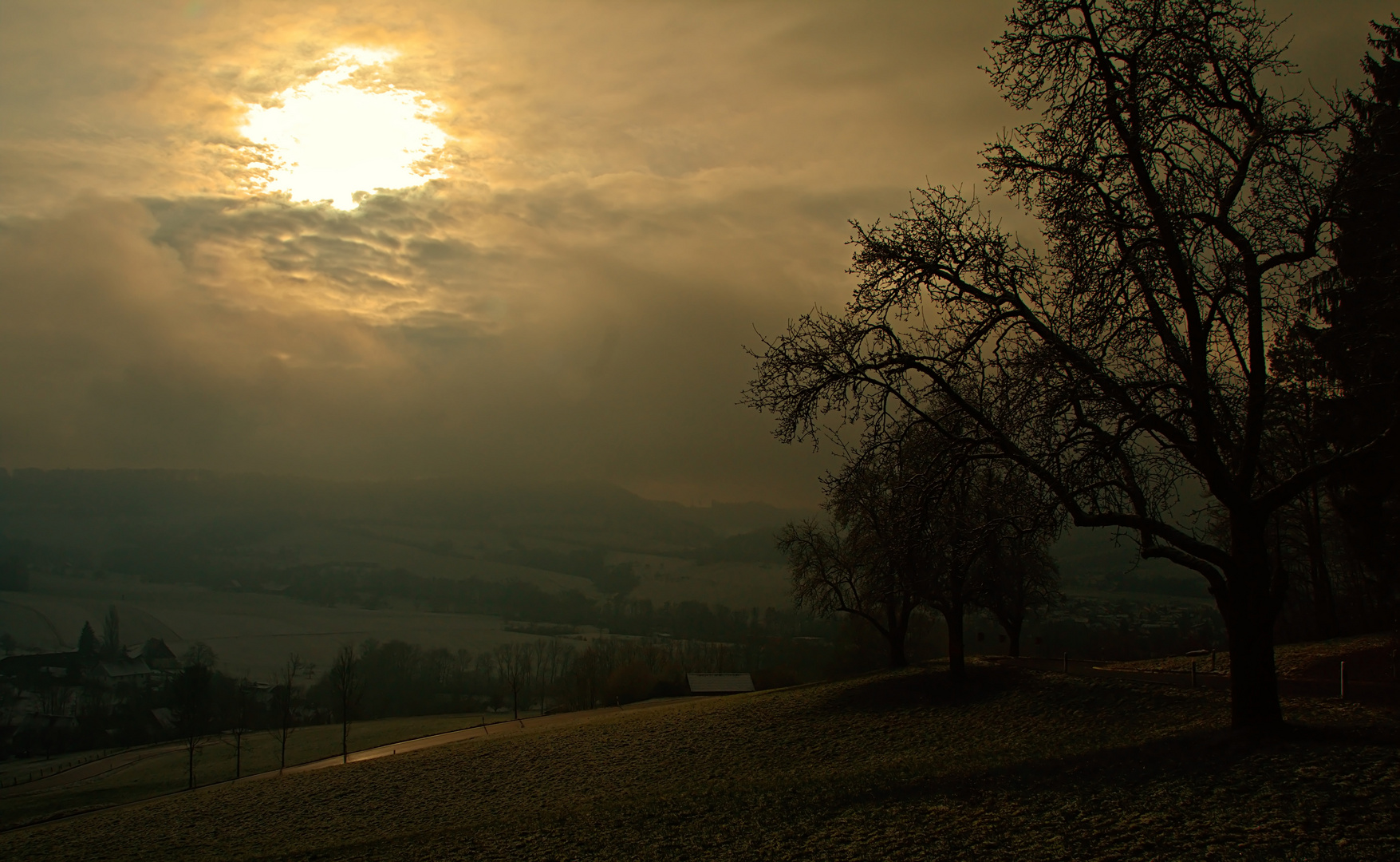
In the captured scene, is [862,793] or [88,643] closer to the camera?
[862,793]

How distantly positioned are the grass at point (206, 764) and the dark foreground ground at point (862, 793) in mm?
16459

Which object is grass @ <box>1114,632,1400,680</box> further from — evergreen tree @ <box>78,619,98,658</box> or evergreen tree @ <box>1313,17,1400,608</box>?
evergreen tree @ <box>78,619,98,658</box>

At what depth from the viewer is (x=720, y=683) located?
5356 centimetres

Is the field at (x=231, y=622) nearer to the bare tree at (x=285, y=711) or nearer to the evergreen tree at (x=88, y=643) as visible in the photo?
the evergreen tree at (x=88, y=643)

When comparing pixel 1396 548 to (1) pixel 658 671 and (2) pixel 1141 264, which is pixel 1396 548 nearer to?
(2) pixel 1141 264

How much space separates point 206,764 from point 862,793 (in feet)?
164

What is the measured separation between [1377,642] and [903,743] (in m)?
16.2

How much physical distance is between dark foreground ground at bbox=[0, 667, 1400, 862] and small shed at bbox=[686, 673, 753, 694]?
1065 inches

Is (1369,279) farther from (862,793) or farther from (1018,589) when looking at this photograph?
(1018,589)

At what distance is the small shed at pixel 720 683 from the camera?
51.0 meters

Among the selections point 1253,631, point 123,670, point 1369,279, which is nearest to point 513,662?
point 123,670

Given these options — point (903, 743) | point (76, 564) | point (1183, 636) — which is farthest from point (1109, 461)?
point (76, 564)

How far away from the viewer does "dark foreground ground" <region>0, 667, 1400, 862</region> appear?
311 inches

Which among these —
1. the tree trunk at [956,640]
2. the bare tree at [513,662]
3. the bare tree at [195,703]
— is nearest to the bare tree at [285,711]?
the bare tree at [195,703]
